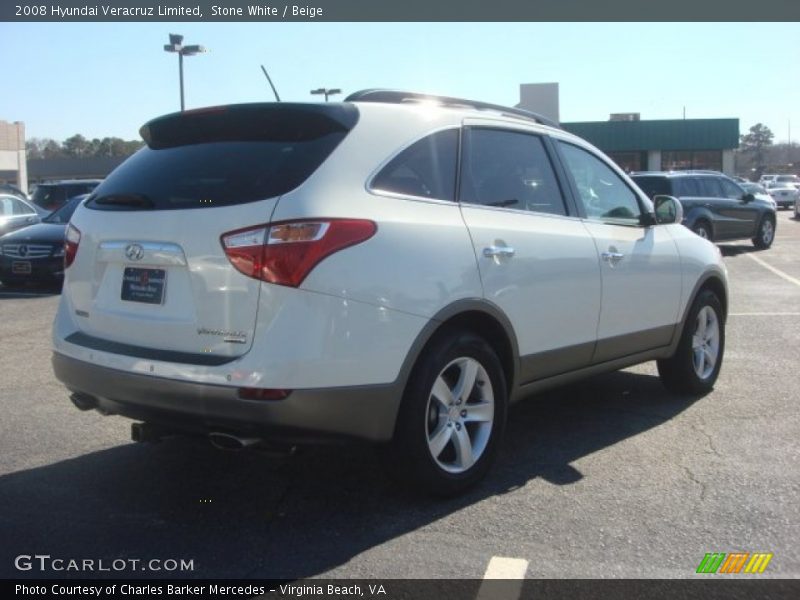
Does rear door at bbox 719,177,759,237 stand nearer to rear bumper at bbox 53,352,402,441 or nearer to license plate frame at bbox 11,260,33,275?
license plate frame at bbox 11,260,33,275

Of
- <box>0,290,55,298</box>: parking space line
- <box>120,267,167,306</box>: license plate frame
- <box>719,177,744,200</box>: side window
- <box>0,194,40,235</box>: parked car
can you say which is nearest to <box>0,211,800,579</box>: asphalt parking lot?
<box>120,267,167,306</box>: license plate frame

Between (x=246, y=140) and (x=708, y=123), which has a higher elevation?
(x=708, y=123)

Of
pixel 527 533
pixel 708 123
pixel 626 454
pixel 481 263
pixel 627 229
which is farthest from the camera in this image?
pixel 708 123

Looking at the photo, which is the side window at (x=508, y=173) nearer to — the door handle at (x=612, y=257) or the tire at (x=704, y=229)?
the door handle at (x=612, y=257)

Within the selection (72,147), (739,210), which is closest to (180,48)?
(739,210)

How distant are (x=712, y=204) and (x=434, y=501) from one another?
1536 centimetres

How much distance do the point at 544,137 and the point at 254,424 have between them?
267 cm

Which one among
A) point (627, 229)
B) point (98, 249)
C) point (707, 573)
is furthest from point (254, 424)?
point (627, 229)

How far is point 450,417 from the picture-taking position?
4109 mm

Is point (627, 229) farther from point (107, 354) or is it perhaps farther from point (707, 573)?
point (107, 354)

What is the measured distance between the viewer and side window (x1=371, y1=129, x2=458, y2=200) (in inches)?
153

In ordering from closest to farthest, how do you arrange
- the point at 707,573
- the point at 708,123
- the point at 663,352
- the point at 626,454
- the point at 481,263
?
the point at 707,573, the point at 481,263, the point at 626,454, the point at 663,352, the point at 708,123

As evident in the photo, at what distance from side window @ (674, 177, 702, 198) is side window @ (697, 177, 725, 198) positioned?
114mm

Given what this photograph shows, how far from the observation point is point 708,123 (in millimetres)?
50812
